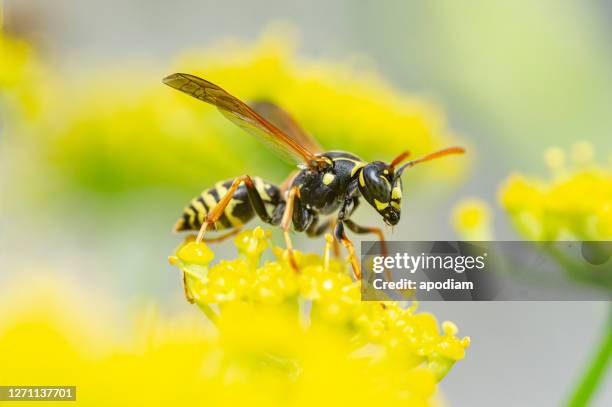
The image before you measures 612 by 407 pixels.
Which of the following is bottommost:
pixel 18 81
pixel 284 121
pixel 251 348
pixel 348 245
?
pixel 251 348

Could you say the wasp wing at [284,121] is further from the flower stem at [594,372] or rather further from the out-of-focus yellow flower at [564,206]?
the flower stem at [594,372]

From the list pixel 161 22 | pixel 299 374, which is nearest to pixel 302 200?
pixel 299 374

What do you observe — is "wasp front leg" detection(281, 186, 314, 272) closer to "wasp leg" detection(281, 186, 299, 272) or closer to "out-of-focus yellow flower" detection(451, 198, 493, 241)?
"wasp leg" detection(281, 186, 299, 272)

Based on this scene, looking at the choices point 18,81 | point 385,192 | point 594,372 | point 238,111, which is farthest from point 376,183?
point 18,81

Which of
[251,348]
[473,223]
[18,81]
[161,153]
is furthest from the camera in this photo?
[161,153]

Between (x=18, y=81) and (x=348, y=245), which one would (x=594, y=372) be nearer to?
(x=348, y=245)

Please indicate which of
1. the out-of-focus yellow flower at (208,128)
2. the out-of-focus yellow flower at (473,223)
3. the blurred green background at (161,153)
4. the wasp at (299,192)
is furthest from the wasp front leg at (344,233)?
the out-of-focus yellow flower at (208,128)

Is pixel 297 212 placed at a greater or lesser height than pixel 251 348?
greater

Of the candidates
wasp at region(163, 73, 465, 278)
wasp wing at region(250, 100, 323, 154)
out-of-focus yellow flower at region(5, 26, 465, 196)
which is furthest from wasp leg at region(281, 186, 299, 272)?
out-of-focus yellow flower at region(5, 26, 465, 196)
